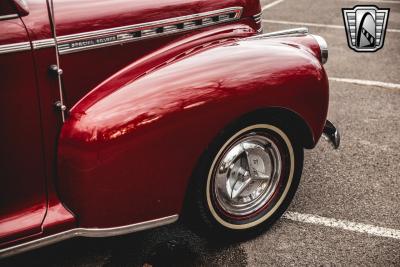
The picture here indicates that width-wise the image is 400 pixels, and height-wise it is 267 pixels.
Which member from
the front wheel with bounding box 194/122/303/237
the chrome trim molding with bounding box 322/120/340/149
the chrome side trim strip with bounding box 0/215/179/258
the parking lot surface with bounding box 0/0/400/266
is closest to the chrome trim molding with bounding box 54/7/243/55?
the front wheel with bounding box 194/122/303/237

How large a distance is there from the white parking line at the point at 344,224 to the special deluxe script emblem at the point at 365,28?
3891 millimetres

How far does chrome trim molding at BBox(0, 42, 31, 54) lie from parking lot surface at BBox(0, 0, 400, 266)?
1206 mm

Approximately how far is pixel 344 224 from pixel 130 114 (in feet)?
5.26

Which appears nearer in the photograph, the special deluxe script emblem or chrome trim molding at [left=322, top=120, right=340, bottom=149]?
chrome trim molding at [left=322, top=120, right=340, bottom=149]

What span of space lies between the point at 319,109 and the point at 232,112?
63 centimetres

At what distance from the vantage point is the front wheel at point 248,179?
2238mm

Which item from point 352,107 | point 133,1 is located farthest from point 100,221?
point 352,107

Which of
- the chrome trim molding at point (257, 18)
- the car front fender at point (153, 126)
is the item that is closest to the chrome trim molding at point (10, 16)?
the car front fender at point (153, 126)

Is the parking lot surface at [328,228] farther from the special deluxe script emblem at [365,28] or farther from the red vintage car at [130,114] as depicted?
the special deluxe script emblem at [365,28]

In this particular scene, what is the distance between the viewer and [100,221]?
1.97m

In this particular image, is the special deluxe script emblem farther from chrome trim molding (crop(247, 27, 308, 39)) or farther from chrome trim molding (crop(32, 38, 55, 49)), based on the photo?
chrome trim molding (crop(32, 38, 55, 49))

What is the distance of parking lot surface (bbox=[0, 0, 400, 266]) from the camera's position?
240 centimetres

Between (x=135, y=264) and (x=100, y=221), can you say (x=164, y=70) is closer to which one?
(x=100, y=221)

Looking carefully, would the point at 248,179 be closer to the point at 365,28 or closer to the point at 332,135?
the point at 332,135
